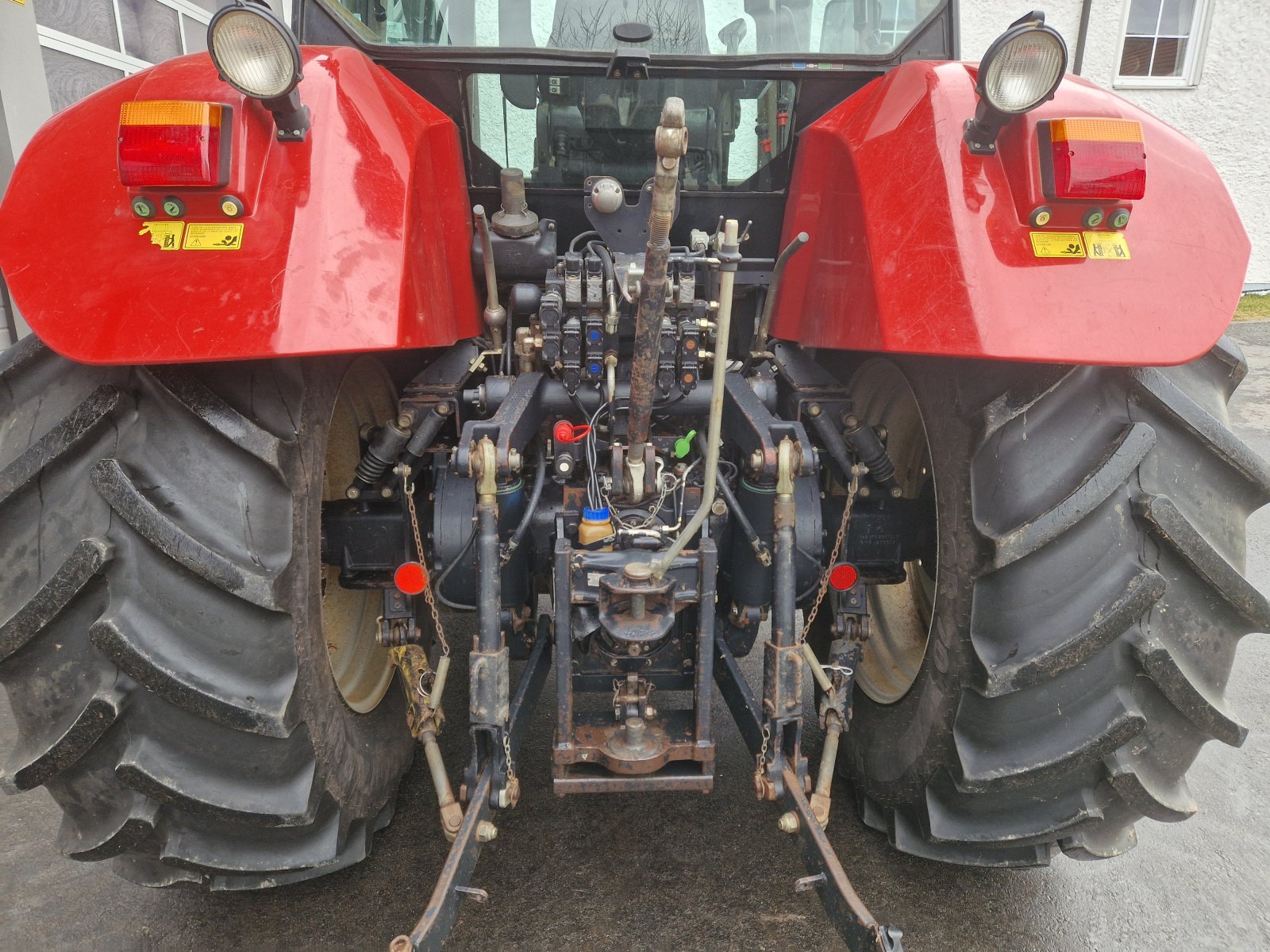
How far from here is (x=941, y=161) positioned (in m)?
1.64

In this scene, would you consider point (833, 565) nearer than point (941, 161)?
No

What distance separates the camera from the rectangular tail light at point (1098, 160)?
151 centimetres

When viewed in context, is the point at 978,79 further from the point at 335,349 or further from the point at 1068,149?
the point at 335,349

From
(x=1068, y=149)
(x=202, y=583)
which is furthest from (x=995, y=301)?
(x=202, y=583)

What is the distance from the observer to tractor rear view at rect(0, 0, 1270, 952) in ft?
4.89

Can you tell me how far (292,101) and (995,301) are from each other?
127 centimetres

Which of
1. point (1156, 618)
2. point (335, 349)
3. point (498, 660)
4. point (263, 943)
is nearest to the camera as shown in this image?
point (335, 349)

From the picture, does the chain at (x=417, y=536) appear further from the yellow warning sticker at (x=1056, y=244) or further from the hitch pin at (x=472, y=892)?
the yellow warning sticker at (x=1056, y=244)

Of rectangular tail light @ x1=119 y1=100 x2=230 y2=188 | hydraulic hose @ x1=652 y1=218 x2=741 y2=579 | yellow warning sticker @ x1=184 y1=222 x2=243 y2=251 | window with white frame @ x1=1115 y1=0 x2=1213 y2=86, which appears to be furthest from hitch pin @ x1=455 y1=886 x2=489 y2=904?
window with white frame @ x1=1115 y1=0 x2=1213 y2=86

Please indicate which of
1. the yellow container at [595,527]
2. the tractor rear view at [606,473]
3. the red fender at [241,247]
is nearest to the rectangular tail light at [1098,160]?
the tractor rear view at [606,473]

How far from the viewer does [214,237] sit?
152 cm

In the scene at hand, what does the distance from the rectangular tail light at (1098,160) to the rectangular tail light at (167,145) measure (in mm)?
1442

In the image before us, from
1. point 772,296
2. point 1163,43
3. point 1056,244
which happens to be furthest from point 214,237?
point 1163,43

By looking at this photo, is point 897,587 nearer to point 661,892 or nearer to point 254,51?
point 661,892
